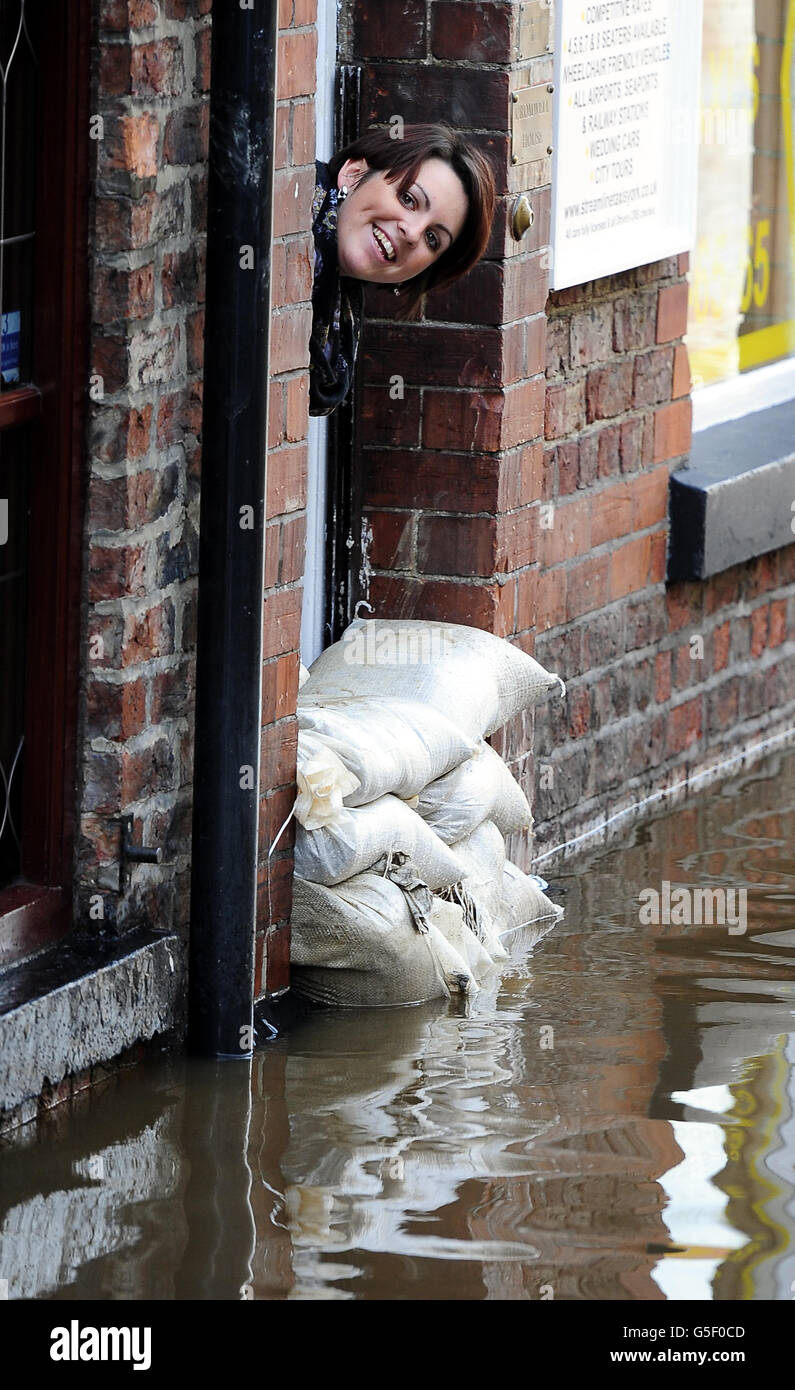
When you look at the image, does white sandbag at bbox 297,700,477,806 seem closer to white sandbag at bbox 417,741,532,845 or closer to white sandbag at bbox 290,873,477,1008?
white sandbag at bbox 417,741,532,845

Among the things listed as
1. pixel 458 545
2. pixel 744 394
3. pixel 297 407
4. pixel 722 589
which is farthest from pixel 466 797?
pixel 744 394

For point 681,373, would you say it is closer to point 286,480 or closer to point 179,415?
point 286,480

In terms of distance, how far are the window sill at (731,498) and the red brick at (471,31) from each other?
1511mm

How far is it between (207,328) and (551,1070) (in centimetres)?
140

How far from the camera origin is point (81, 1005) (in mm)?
3787

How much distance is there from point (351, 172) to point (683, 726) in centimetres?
221

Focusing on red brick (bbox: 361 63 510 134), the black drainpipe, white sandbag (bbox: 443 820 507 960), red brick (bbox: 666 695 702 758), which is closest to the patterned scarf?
red brick (bbox: 361 63 510 134)

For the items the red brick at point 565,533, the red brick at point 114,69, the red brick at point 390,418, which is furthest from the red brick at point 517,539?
the red brick at point 114,69

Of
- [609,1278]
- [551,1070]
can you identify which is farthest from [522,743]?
[609,1278]

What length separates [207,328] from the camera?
3.91m

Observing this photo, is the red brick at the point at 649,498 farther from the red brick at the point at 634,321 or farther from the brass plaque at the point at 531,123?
the brass plaque at the point at 531,123

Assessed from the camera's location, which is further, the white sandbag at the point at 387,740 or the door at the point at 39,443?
the white sandbag at the point at 387,740

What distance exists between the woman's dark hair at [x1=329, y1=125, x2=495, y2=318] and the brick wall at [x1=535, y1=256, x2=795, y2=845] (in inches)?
29.6

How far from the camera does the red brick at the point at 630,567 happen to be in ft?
18.9
